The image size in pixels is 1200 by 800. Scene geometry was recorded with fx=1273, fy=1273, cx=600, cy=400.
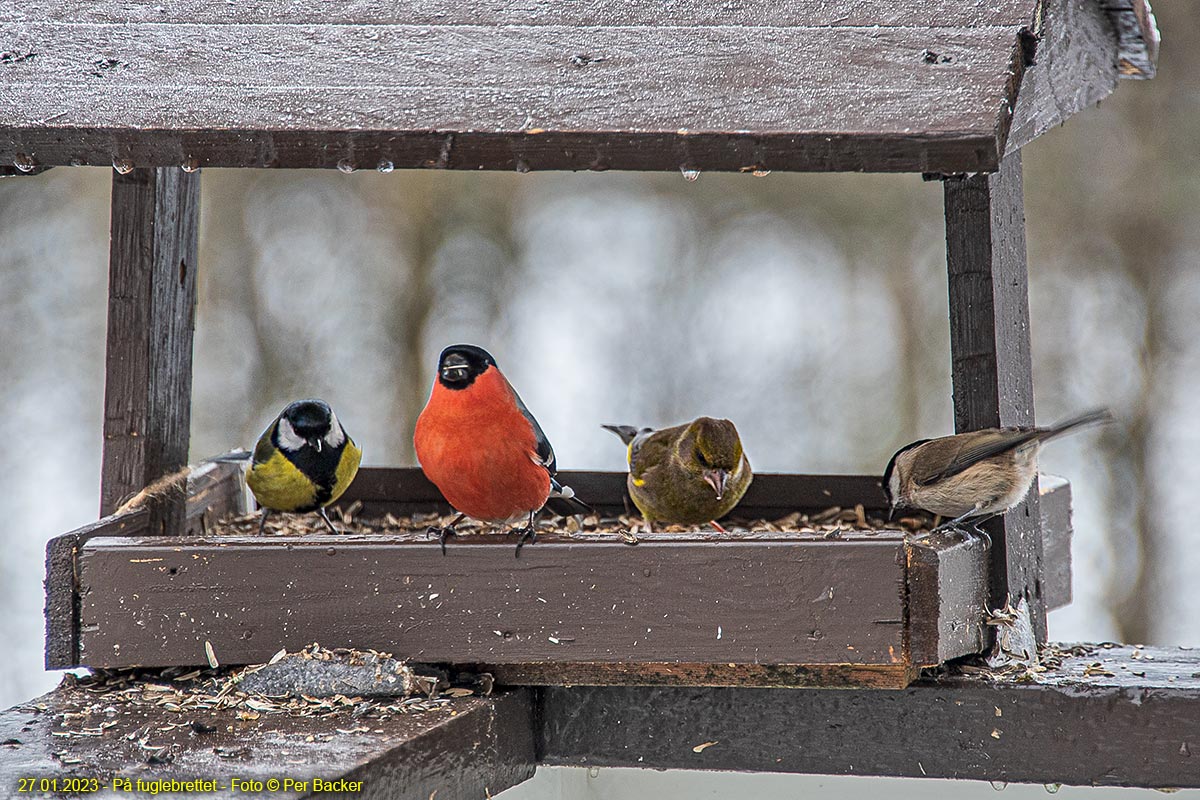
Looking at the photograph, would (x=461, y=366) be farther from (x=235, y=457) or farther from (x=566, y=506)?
(x=235, y=457)

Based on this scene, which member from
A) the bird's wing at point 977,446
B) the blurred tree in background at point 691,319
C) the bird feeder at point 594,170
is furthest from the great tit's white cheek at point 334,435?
the blurred tree in background at point 691,319

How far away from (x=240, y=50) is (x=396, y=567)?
0.93 metres

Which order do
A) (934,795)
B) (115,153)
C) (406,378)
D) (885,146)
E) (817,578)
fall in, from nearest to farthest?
(885,146)
(115,153)
(817,578)
(934,795)
(406,378)

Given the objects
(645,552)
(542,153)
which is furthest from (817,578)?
(542,153)

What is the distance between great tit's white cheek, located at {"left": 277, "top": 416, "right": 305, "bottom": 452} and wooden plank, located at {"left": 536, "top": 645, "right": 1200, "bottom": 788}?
46.2 inches

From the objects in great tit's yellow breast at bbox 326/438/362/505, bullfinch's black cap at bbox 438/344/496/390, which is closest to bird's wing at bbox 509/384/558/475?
bullfinch's black cap at bbox 438/344/496/390

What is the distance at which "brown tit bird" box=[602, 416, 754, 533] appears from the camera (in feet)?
11.1

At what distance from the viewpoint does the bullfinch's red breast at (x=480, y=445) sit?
2830 mm

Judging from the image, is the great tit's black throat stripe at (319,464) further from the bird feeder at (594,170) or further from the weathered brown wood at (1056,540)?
the weathered brown wood at (1056,540)

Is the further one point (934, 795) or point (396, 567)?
point (934, 795)

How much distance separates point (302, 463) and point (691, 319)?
3.23 meters

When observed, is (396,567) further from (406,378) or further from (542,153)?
(406,378)

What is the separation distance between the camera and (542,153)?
179cm

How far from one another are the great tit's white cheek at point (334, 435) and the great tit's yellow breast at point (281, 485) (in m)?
0.05
